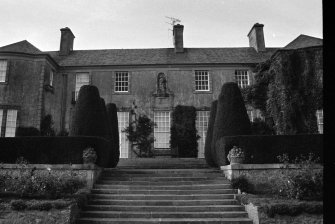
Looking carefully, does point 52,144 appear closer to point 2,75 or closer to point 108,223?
point 108,223

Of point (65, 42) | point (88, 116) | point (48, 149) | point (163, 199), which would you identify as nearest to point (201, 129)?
point (88, 116)

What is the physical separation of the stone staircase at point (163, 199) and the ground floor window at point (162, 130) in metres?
9.82

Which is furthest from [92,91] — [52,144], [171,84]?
[171,84]

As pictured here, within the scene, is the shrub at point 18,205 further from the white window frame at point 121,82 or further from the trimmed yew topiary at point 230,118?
the white window frame at point 121,82

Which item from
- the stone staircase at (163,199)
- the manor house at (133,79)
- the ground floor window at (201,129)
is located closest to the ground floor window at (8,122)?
the manor house at (133,79)

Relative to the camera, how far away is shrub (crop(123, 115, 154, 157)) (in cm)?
2175

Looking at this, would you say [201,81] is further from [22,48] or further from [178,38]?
[22,48]

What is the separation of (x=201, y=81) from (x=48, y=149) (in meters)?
14.5

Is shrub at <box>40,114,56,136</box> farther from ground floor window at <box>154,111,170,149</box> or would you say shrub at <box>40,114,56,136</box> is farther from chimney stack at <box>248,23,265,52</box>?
chimney stack at <box>248,23,265,52</box>

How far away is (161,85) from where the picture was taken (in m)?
23.7

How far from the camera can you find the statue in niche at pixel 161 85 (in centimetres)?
2345

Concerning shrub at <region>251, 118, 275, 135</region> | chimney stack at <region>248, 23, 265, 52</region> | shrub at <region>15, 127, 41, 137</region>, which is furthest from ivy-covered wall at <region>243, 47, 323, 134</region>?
shrub at <region>15, 127, 41, 137</region>

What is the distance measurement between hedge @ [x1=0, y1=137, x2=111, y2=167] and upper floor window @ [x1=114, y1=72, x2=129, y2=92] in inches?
490

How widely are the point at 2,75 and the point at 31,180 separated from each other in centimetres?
1444
